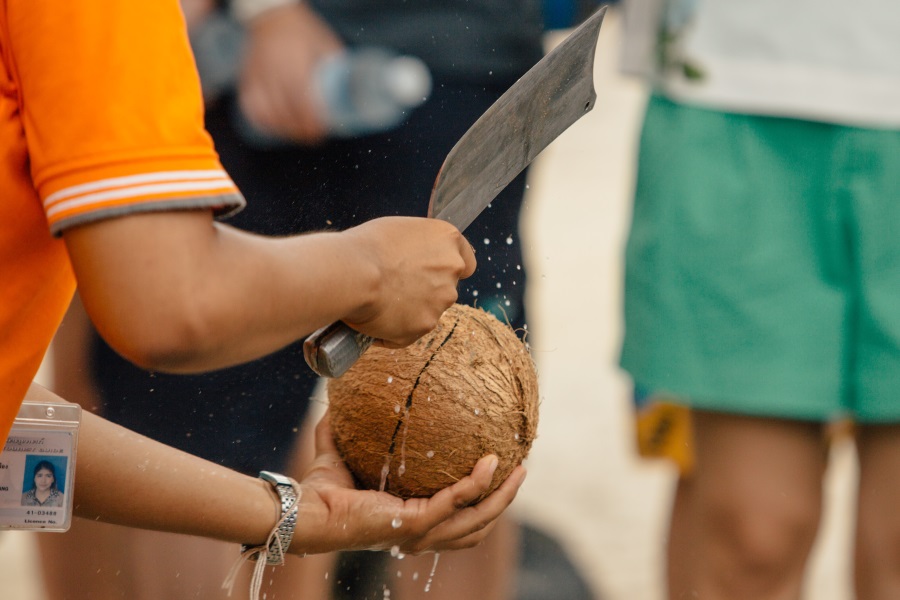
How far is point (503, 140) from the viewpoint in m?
1.33

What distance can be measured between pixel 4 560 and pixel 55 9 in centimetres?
247

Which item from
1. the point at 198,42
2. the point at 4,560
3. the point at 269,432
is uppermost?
the point at 198,42

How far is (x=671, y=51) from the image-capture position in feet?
6.96

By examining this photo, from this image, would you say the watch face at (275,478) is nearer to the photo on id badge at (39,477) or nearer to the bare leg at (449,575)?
the photo on id badge at (39,477)

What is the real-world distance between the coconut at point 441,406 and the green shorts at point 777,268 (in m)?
0.69

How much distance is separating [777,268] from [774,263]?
1 cm

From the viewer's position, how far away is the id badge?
135cm

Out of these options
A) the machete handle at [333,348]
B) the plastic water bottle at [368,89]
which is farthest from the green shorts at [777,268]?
the machete handle at [333,348]

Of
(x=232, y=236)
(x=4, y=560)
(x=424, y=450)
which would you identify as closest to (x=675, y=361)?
(x=424, y=450)

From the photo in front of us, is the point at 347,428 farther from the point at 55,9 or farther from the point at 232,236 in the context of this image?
the point at 55,9

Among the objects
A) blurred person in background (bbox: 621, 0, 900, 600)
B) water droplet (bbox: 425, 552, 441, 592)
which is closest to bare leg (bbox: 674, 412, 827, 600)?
blurred person in background (bbox: 621, 0, 900, 600)

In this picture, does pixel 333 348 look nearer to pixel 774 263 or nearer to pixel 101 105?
pixel 101 105

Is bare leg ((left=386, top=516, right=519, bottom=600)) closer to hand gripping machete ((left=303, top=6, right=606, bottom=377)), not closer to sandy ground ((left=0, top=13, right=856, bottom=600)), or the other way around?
sandy ground ((left=0, top=13, right=856, bottom=600))

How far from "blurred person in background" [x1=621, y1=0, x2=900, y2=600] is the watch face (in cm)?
85
